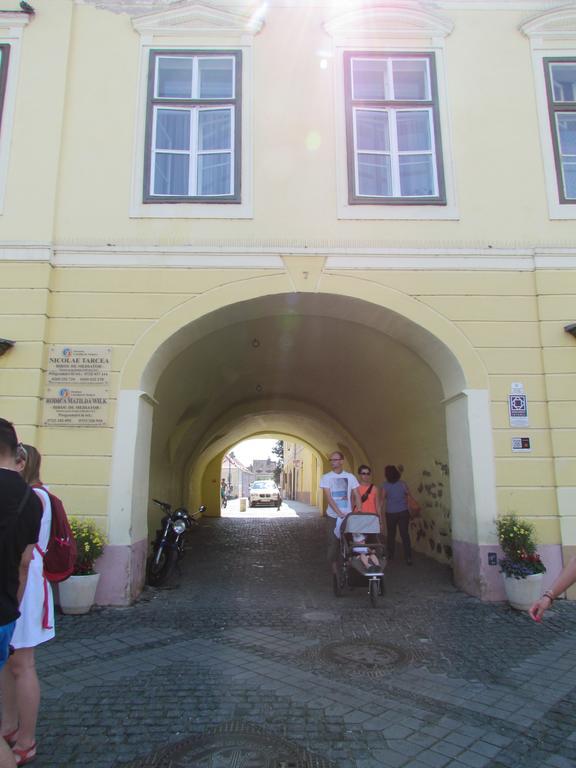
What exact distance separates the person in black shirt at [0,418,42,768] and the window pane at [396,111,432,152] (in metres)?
6.90

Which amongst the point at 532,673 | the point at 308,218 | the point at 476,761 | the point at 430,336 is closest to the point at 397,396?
the point at 430,336

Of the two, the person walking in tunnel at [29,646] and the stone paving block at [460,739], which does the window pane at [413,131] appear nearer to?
the person walking in tunnel at [29,646]

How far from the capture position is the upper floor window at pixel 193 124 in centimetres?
758

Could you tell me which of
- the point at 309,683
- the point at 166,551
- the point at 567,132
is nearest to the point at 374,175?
the point at 567,132

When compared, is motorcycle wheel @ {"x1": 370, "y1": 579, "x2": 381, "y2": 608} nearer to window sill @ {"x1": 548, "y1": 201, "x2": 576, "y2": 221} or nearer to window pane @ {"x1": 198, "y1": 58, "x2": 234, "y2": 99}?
window sill @ {"x1": 548, "y1": 201, "x2": 576, "y2": 221}

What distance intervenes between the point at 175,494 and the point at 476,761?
12.0 m

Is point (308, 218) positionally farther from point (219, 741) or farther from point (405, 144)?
point (219, 741)

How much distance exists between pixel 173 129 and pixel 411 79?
346cm

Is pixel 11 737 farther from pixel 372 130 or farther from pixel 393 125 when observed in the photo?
pixel 393 125

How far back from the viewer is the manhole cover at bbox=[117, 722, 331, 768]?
118 inches

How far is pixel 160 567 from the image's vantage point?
295 inches

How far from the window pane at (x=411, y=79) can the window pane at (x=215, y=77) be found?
2.33 m

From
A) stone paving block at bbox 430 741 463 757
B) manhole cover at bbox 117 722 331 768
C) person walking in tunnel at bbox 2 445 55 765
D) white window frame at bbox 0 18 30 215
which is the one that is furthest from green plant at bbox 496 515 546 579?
white window frame at bbox 0 18 30 215

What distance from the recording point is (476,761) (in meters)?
3.05
